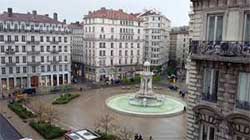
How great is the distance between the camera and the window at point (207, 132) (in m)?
15.6

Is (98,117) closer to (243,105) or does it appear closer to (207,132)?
(207,132)

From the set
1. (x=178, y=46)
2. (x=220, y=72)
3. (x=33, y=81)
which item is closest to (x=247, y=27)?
(x=220, y=72)

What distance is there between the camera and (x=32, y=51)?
65.9m

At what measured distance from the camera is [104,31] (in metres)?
76.6

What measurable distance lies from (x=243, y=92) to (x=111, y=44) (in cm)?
6627

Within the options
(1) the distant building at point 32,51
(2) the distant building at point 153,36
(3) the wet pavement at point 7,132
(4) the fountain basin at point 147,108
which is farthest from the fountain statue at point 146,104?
(2) the distant building at point 153,36

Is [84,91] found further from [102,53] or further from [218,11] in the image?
[218,11]

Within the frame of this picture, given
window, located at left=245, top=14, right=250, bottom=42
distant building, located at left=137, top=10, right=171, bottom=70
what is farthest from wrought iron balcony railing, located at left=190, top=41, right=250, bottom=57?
distant building, located at left=137, top=10, right=171, bottom=70

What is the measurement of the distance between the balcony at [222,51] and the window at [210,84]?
3.32 ft

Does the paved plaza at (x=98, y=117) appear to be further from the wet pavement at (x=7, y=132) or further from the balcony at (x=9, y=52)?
the balcony at (x=9, y=52)

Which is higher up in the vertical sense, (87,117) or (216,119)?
(216,119)

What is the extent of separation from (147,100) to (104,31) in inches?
1334

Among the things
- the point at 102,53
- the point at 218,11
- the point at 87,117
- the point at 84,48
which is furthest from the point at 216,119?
the point at 84,48

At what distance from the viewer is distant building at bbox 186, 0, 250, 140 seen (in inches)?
533
